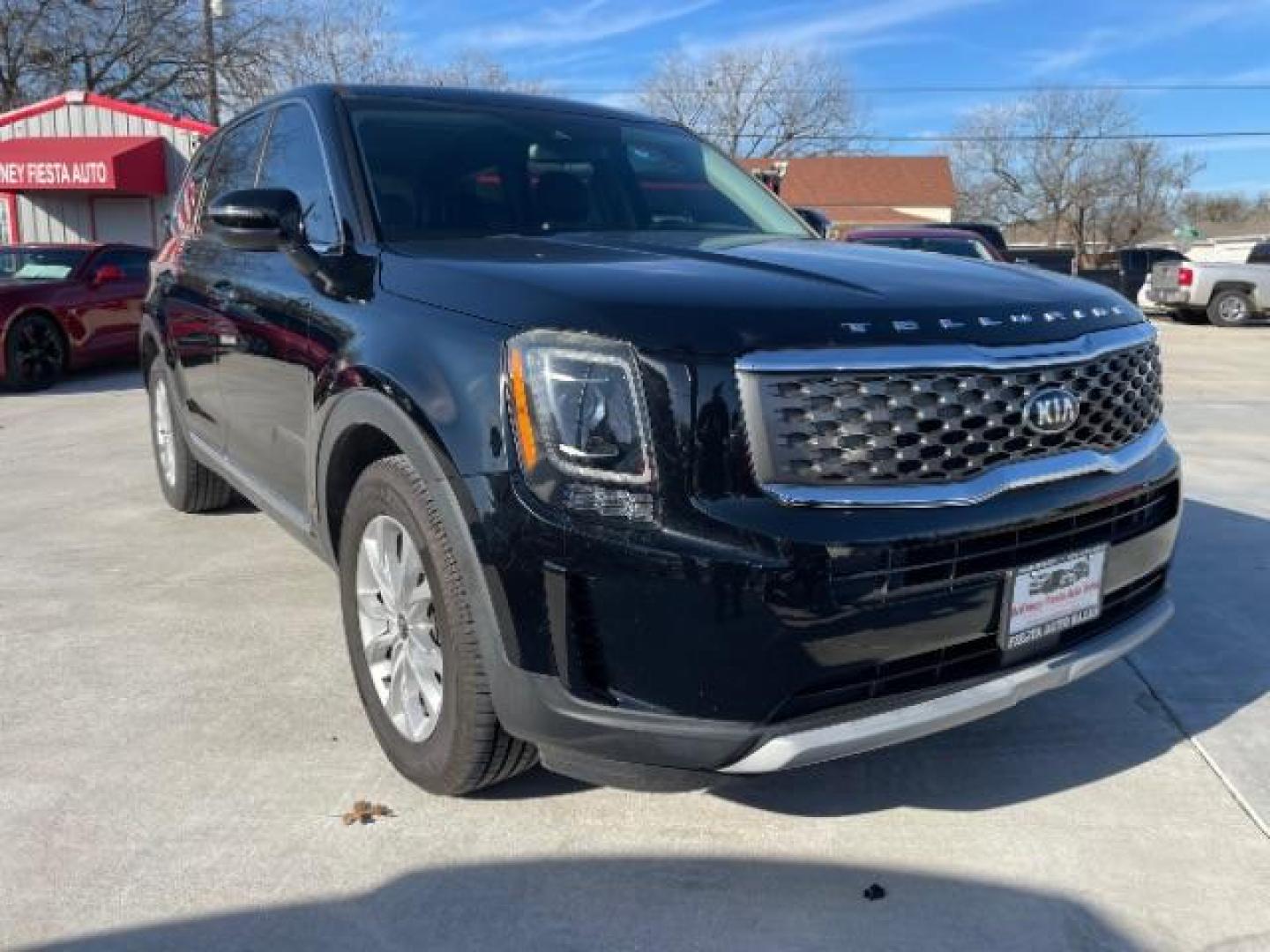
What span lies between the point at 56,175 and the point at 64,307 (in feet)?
29.8

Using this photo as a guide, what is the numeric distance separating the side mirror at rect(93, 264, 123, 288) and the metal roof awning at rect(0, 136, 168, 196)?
718 cm

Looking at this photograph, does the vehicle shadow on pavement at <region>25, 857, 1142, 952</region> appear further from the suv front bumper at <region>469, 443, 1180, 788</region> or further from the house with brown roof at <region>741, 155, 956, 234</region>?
the house with brown roof at <region>741, 155, 956, 234</region>

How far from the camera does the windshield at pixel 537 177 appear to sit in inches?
135

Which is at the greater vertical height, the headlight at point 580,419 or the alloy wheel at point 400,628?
the headlight at point 580,419

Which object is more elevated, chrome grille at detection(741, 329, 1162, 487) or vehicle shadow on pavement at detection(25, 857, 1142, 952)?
chrome grille at detection(741, 329, 1162, 487)

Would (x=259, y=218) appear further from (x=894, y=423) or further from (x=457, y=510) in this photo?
(x=894, y=423)

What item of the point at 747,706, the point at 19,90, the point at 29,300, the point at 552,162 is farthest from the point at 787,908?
the point at 19,90

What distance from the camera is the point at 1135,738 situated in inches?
131

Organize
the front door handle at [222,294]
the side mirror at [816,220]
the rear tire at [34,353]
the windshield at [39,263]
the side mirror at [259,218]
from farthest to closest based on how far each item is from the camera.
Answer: the windshield at [39,263], the rear tire at [34,353], the side mirror at [816,220], the front door handle at [222,294], the side mirror at [259,218]

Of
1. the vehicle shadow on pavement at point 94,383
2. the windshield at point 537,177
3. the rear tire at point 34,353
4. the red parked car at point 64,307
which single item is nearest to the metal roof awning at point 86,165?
the vehicle shadow on pavement at point 94,383

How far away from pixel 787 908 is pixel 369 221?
7.10ft

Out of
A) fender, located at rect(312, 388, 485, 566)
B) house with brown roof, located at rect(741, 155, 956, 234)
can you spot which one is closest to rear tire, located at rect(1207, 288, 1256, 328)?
fender, located at rect(312, 388, 485, 566)

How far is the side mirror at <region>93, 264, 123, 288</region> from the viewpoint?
11.9 metres

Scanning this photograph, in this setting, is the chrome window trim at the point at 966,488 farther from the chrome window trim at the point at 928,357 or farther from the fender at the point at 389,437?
the fender at the point at 389,437
